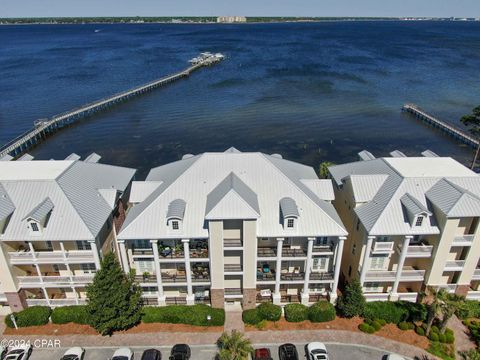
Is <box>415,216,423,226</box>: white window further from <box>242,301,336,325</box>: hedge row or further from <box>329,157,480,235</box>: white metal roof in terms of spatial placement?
<box>242,301,336,325</box>: hedge row

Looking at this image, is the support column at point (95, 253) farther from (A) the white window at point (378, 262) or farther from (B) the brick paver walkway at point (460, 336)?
(B) the brick paver walkway at point (460, 336)

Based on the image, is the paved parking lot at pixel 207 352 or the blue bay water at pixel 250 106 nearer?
the paved parking lot at pixel 207 352

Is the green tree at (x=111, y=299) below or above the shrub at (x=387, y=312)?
above

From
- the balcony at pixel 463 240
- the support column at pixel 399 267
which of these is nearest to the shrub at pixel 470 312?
the support column at pixel 399 267

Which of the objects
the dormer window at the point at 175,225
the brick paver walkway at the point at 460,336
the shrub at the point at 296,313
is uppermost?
the dormer window at the point at 175,225

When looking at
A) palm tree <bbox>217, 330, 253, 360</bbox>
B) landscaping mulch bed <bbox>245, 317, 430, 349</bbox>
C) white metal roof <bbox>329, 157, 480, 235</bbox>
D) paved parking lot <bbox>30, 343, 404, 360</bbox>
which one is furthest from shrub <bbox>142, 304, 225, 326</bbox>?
white metal roof <bbox>329, 157, 480, 235</bbox>

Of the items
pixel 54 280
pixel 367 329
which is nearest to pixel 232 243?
pixel 367 329
